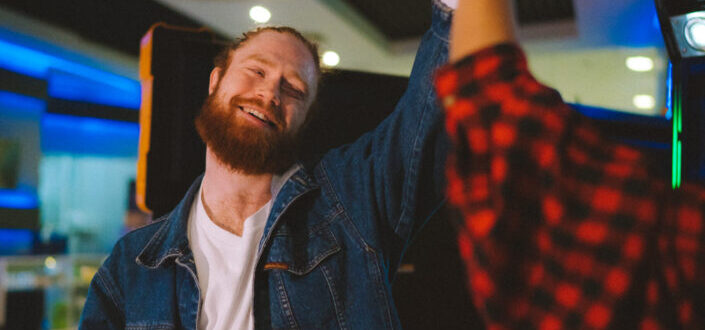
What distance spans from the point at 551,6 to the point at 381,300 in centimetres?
363

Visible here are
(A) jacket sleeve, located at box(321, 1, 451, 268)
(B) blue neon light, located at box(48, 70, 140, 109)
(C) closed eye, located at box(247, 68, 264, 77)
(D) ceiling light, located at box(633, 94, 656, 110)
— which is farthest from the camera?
(D) ceiling light, located at box(633, 94, 656, 110)

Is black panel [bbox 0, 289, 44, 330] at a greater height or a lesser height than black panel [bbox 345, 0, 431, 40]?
lesser

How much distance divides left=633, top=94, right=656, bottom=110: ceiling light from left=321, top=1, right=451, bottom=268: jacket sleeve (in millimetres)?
4471

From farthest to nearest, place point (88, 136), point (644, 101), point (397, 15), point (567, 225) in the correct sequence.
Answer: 1. point (88, 136)
2. point (644, 101)
3. point (397, 15)
4. point (567, 225)

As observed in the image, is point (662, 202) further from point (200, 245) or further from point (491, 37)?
point (200, 245)

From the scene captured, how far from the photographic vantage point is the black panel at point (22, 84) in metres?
3.80

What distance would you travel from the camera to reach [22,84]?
393 centimetres

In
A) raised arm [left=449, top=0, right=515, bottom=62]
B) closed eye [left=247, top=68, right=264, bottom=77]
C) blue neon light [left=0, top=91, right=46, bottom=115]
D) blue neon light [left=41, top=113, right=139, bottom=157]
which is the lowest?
raised arm [left=449, top=0, right=515, bottom=62]

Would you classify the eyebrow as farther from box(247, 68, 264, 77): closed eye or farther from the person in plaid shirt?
the person in plaid shirt

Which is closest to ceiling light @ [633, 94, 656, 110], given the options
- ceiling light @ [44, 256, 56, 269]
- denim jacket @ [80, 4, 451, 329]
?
denim jacket @ [80, 4, 451, 329]

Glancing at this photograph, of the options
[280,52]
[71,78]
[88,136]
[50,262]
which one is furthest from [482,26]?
[88,136]

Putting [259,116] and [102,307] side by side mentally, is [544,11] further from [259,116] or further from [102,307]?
[102,307]

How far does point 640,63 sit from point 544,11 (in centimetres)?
108

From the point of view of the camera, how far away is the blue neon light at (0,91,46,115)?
3873 mm
